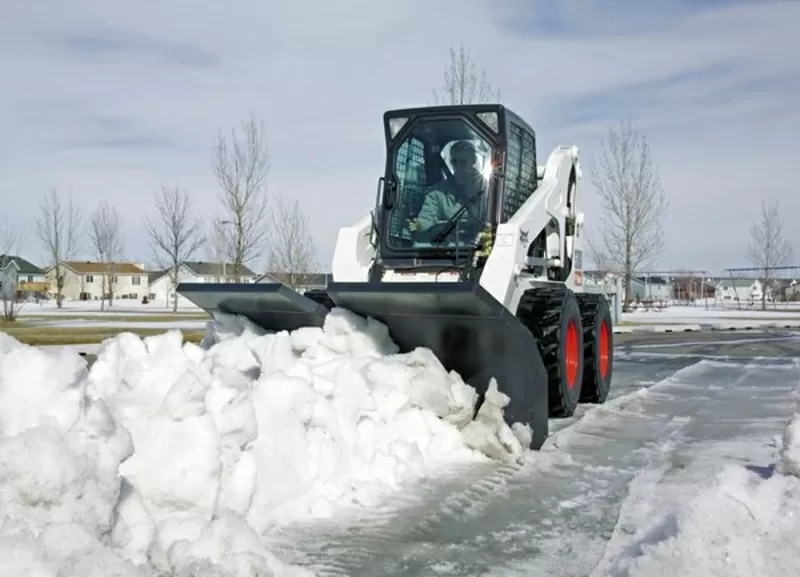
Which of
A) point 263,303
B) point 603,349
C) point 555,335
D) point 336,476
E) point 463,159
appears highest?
point 463,159

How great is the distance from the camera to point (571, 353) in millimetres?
8688

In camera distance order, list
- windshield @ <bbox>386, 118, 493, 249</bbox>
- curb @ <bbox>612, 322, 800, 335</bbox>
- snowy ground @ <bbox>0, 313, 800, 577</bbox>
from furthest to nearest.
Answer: curb @ <bbox>612, 322, 800, 335</bbox>, windshield @ <bbox>386, 118, 493, 249</bbox>, snowy ground @ <bbox>0, 313, 800, 577</bbox>

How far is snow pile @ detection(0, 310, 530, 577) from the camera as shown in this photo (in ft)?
11.8

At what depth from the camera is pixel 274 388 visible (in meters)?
5.95

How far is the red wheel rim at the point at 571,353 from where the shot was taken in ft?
27.9

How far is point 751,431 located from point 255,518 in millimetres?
5263

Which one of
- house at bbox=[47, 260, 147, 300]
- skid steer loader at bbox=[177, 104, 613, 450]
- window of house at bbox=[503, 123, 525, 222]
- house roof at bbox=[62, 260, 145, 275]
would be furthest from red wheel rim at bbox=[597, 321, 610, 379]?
house at bbox=[47, 260, 147, 300]

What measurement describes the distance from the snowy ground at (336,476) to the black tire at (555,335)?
35 cm

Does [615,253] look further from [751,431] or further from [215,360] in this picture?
[215,360]

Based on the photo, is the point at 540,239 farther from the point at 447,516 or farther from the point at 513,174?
the point at 447,516

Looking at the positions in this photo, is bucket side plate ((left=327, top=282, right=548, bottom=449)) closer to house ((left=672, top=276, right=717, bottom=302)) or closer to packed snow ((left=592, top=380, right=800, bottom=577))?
packed snow ((left=592, top=380, right=800, bottom=577))

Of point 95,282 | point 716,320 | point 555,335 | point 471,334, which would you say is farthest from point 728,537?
point 95,282

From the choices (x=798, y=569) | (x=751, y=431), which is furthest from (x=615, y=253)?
(x=798, y=569)

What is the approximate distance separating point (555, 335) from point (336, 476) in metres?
2.94
